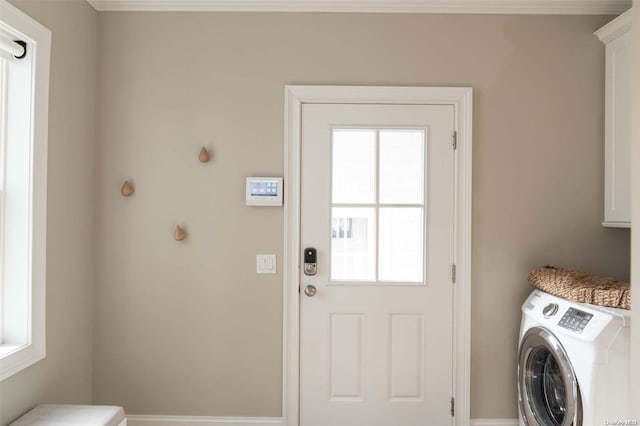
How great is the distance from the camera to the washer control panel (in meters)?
1.79

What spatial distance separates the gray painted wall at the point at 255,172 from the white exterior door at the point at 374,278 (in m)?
0.19

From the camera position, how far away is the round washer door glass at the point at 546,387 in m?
1.98

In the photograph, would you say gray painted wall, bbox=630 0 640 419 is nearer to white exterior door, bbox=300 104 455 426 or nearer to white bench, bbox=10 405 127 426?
white exterior door, bbox=300 104 455 426

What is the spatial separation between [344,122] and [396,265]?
873 millimetres

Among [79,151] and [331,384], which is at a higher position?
[79,151]

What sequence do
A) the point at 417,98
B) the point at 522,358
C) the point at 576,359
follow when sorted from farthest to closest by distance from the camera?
Result: the point at 417,98, the point at 522,358, the point at 576,359

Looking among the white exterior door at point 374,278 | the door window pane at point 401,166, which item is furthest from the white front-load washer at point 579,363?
the door window pane at point 401,166

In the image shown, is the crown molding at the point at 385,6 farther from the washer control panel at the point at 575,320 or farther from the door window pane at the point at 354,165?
the washer control panel at the point at 575,320

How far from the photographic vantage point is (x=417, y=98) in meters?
2.38

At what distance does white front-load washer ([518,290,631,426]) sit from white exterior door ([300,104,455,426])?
0.48 m

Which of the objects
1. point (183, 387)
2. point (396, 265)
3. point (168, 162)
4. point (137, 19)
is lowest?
point (183, 387)

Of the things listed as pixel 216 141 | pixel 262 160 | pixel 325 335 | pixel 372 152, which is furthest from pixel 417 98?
pixel 325 335

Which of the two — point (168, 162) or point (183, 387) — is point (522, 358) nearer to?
point (183, 387)

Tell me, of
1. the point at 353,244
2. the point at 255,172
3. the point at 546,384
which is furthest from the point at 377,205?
the point at 546,384
